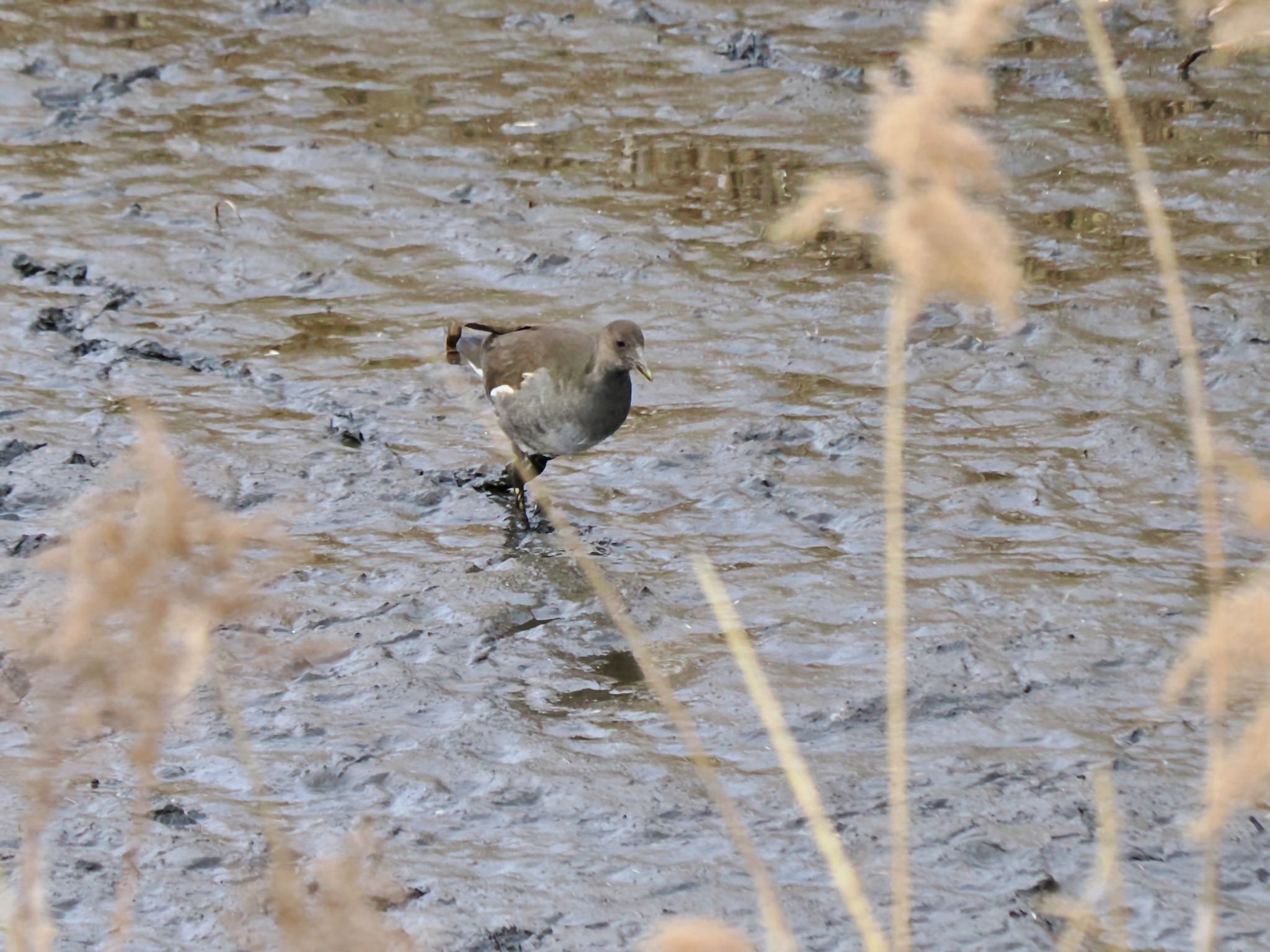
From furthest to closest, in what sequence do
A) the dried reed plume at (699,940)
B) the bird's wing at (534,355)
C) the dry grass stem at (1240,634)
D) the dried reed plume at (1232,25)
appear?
the bird's wing at (534,355)
the dried reed plume at (1232,25)
the dry grass stem at (1240,634)
the dried reed plume at (699,940)

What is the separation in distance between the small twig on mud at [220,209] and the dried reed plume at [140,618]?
6813 mm

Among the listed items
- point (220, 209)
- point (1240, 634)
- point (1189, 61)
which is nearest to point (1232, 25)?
point (1240, 634)

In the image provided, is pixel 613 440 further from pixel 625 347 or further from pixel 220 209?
pixel 220 209

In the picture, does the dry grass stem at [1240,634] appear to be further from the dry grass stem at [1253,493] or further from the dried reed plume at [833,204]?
the dried reed plume at [833,204]

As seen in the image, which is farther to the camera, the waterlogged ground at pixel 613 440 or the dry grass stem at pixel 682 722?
the waterlogged ground at pixel 613 440

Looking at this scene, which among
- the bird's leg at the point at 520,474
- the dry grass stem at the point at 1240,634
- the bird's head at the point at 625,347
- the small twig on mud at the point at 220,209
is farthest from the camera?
the small twig on mud at the point at 220,209

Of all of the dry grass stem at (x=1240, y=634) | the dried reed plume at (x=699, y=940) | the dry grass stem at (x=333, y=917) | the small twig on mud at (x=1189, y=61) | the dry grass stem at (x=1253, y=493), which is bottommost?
the dry grass stem at (x=333, y=917)

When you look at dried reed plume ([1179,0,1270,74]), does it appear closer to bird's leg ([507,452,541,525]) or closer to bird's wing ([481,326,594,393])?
bird's wing ([481,326,594,393])

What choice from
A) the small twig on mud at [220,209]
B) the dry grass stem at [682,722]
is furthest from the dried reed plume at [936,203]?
the small twig on mud at [220,209]

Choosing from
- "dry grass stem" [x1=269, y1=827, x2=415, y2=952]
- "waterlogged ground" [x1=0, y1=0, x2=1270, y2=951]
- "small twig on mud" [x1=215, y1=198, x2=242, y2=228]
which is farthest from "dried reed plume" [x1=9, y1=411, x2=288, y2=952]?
"small twig on mud" [x1=215, y1=198, x2=242, y2=228]

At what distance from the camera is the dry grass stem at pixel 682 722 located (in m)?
2.47

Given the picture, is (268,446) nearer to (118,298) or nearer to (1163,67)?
(118,298)

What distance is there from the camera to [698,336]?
7.72 m

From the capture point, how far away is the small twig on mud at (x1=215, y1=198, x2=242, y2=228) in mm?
8844
